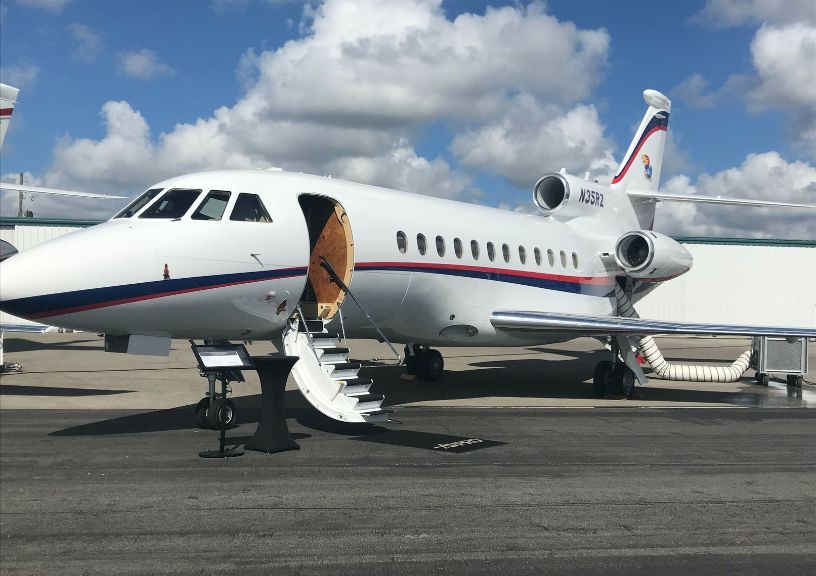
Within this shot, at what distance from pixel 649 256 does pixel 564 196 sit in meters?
2.52

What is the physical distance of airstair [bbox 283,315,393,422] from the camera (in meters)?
10.2

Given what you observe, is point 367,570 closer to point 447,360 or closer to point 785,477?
point 785,477

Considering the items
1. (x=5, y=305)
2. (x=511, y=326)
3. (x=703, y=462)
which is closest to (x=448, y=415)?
(x=511, y=326)

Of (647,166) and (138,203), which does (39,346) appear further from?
(647,166)

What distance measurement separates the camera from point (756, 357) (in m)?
19.8

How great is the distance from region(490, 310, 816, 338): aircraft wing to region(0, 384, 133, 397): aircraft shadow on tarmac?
23.7 ft

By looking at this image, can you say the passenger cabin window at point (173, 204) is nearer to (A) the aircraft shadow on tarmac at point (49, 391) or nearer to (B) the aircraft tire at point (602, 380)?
(A) the aircraft shadow on tarmac at point (49, 391)

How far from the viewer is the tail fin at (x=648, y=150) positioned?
21.7 metres

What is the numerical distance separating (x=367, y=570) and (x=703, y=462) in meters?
5.24

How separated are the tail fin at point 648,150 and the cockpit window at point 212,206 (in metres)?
13.4

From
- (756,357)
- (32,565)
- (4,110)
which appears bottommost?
(32,565)

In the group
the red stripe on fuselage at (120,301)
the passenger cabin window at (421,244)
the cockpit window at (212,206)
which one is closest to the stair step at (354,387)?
the red stripe on fuselage at (120,301)

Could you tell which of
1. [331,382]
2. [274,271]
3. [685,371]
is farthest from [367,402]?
[685,371]

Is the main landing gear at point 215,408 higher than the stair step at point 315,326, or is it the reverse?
the stair step at point 315,326
